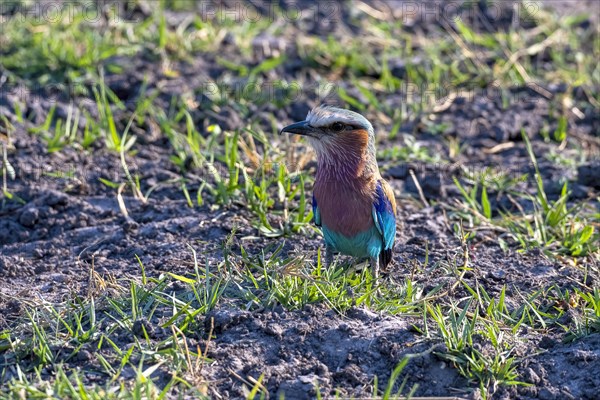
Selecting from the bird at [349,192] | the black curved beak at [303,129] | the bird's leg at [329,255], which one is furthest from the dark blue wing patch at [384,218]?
the black curved beak at [303,129]

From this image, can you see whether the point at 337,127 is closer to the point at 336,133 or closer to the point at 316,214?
the point at 336,133

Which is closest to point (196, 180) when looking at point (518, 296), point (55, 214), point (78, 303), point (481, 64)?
point (55, 214)

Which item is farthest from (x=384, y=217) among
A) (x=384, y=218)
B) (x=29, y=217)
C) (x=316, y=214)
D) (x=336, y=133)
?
(x=29, y=217)

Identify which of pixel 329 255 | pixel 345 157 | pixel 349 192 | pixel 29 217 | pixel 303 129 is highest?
pixel 303 129

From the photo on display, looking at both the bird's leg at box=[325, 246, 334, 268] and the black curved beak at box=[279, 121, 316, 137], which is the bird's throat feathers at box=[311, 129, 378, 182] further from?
the bird's leg at box=[325, 246, 334, 268]

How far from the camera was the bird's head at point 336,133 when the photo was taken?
5098mm

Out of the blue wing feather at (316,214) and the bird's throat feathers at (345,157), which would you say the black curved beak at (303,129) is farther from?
the blue wing feather at (316,214)

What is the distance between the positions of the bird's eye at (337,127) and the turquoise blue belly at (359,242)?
0.51 meters

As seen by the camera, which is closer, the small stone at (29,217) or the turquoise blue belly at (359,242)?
the turquoise blue belly at (359,242)

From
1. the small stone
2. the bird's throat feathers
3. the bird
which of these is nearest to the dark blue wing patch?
the bird

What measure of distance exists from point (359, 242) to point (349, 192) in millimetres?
257

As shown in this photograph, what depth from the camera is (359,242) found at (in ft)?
16.5

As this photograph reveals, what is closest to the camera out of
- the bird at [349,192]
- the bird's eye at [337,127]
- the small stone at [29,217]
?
the bird at [349,192]

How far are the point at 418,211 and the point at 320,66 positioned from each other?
212 centimetres
